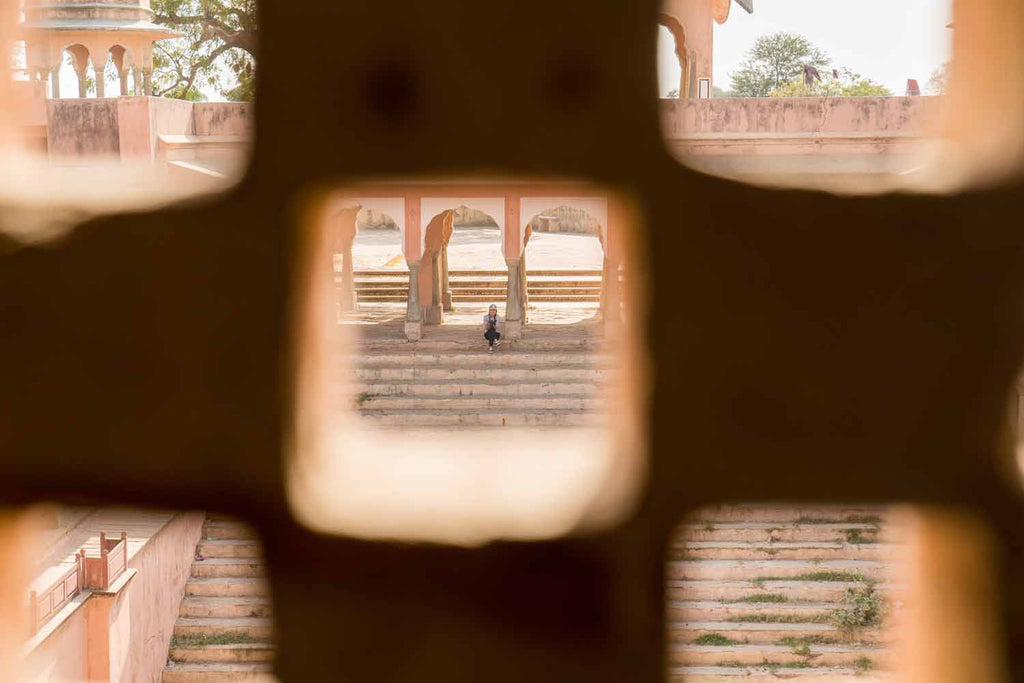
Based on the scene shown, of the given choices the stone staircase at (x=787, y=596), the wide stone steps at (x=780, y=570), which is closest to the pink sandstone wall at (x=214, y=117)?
the stone staircase at (x=787, y=596)

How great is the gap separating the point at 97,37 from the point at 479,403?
5613 millimetres

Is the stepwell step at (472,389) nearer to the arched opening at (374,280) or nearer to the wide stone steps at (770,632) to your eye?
the arched opening at (374,280)

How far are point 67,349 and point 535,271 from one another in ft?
48.7

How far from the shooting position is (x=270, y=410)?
91cm

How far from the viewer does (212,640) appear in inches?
323

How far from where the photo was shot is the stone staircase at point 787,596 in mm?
7793

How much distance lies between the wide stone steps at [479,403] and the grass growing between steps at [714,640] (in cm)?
318

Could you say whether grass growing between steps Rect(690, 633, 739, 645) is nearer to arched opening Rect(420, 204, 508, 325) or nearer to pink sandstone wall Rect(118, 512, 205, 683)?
pink sandstone wall Rect(118, 512, 205, 683)

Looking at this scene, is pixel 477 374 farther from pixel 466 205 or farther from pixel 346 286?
pixel 346 286

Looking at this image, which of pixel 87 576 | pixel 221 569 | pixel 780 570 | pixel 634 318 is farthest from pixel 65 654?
pixel 634 318

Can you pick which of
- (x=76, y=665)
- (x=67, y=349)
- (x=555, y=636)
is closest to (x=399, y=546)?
(x=555, y=636)

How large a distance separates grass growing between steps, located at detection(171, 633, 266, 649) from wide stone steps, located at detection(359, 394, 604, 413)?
3.06m

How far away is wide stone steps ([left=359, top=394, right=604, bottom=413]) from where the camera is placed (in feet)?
35.9

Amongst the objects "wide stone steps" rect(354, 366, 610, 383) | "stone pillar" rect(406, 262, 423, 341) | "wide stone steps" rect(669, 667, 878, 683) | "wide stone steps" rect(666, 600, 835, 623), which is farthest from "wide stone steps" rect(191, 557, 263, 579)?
"stone pillar" rect(406, 262, 423, 341)
